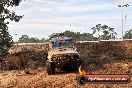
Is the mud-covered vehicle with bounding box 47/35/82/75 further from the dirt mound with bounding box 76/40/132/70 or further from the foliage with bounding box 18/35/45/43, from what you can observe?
the foliage with bounding box 18/35/45/43

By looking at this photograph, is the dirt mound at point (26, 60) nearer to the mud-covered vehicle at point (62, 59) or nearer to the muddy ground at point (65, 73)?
the muddy ground at point (65, 73)

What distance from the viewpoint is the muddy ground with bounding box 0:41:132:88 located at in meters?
18.4

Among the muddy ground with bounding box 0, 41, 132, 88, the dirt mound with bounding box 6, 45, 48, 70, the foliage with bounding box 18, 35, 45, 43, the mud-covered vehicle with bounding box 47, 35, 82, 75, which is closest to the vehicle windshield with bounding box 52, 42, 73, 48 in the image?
the mud-covered vehicle with bounding box 47, 35, 82, 75

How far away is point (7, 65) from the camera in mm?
28391

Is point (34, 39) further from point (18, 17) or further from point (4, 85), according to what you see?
point (4, 85)

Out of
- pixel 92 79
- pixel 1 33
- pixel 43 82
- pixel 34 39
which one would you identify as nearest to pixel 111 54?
pixel 1 33

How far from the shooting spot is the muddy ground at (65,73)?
60.2 ft

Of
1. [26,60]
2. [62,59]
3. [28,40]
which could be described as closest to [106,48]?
[26,60]

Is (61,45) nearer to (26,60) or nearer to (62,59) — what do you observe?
(62,59)

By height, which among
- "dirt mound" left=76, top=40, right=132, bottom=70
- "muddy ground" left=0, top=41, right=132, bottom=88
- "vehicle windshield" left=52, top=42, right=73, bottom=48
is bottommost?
"muddy ground" left=0, top=41, right=132, bottom=88

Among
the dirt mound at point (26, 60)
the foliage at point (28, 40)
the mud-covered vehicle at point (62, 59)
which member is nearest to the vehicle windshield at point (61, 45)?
the mud-covered vehicle at point (62, 59)

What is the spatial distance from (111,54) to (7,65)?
42.7ft

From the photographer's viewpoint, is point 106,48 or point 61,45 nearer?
point 61,45

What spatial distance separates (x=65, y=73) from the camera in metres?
22.6
